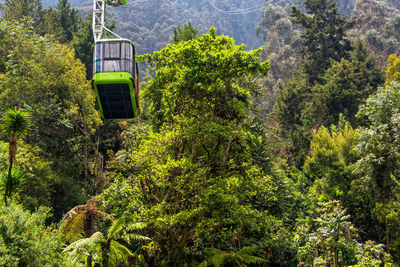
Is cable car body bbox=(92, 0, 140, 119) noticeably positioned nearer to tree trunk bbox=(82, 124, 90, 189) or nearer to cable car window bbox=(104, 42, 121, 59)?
cable car window bbox=(104, 42, 121, 59)

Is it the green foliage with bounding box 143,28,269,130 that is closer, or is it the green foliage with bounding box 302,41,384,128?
the green foliage with bounding box 143,28,269,130

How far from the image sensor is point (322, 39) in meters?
47.8

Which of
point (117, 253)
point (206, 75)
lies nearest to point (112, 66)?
point (206, 75)

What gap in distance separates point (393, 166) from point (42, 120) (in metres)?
23.0

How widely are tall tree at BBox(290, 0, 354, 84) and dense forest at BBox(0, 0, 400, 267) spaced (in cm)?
802

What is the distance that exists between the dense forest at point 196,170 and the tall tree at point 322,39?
8020 mm

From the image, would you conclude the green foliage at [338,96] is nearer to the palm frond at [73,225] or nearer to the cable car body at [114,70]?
the cable car body at [114,70]

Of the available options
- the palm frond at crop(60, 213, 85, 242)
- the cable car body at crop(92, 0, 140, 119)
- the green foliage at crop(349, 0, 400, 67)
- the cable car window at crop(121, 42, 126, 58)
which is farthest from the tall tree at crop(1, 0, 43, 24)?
the green foliage at crop(349, 0, 400, 67)

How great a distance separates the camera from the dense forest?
41.9 feet

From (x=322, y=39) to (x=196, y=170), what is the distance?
39916 millimetres

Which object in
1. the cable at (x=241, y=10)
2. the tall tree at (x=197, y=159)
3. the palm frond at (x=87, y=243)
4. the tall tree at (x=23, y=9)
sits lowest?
the palm frond at (x=87, y=243)

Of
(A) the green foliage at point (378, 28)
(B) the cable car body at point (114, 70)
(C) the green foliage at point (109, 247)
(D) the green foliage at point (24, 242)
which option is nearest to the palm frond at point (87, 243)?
(C) the green foliage at point (109, 247)

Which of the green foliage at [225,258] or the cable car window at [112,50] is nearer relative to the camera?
the green foliage at [225,258]

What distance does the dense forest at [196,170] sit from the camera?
12.8m
